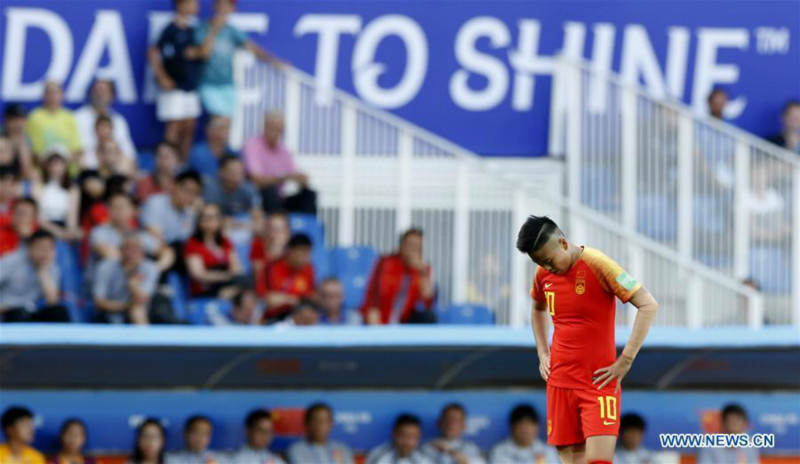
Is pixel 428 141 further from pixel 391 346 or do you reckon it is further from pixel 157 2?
pixel 157 2

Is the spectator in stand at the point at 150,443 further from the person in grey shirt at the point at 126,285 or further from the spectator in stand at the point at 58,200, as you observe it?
the spectator in stand at the point at 58,200

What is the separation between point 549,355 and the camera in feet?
27.4

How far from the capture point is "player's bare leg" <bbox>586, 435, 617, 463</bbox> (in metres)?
7.88

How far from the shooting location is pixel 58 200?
45.3 ft

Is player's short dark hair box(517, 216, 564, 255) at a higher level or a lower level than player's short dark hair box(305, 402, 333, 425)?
higher

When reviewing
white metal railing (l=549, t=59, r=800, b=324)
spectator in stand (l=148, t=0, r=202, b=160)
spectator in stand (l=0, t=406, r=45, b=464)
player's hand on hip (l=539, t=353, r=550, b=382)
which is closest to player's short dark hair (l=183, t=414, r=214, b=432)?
spectator in stand (l=0, t=406, r=45, b=464)

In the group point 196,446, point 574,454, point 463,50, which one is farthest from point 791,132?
point 574,454

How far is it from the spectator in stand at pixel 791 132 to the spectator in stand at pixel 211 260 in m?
6.24

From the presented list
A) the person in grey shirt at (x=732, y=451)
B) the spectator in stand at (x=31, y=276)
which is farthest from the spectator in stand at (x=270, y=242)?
the person in grey shirt at (x=732, y=451)

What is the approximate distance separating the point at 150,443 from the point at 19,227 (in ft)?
7.79

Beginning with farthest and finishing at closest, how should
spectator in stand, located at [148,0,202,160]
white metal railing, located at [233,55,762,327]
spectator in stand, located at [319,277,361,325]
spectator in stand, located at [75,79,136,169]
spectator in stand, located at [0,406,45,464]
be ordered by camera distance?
spectator in stand, located at [148,0,202,160]
spectator in stand, located at [75,79,136,169]
white metal railing, located at [233,55,762,327]
spectator in stand, located at [319,277,361,325]
spectator in stand, located at [0,406,45,464]

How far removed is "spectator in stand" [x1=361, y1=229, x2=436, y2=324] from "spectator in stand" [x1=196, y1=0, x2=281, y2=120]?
9.40 ft

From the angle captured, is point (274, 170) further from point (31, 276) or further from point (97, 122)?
point (31, 276)

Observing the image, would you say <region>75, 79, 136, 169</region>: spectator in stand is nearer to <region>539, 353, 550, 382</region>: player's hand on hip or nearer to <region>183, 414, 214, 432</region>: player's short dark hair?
<region>183, 414, 214, 432</region>: player's short dark hair
